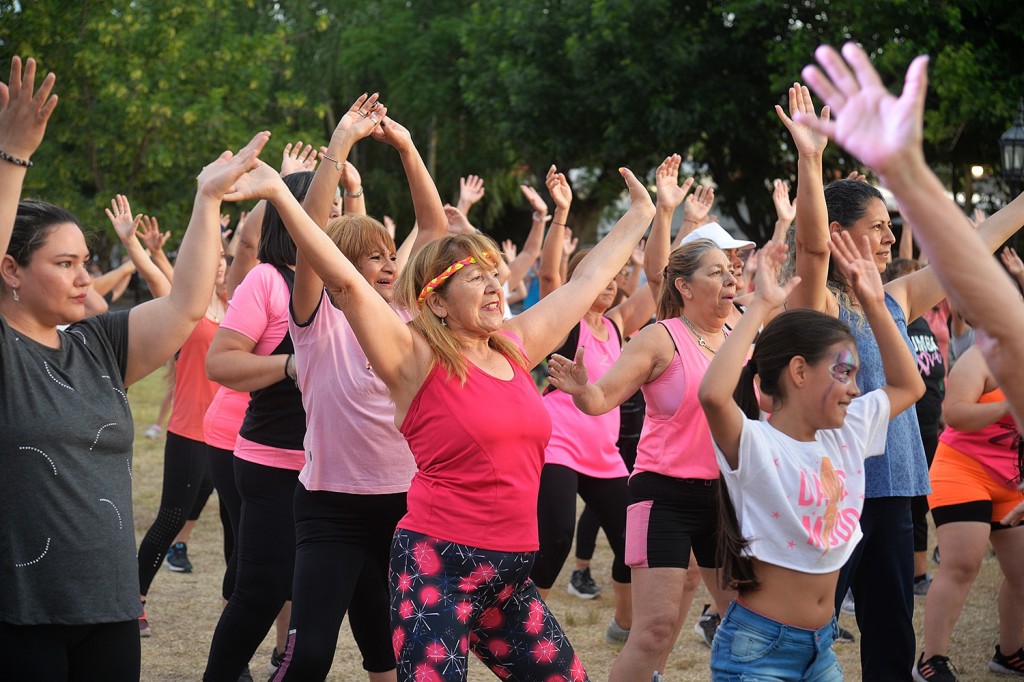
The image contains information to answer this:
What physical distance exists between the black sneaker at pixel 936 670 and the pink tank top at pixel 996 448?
877 mm

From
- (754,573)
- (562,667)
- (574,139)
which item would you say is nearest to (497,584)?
(562,667)

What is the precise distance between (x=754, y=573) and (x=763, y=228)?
23.4 m

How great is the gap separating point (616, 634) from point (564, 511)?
0.90 meters

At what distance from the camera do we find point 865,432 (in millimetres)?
3537

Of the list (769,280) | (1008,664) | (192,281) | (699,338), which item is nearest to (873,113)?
(769,280)

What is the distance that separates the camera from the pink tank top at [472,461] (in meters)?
3.37

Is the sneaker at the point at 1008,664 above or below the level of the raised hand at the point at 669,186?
below

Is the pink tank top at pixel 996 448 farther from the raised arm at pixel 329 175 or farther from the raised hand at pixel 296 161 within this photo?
the raised hand at pixel 296 161

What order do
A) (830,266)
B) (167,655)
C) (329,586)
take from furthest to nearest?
(167,655) < (830,266) < (329,586)

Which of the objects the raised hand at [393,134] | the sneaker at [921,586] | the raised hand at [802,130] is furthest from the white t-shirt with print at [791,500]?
the sneaker at [921,586]

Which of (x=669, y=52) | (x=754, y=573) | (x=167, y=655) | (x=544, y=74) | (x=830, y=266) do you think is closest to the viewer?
(x=754, y=573)

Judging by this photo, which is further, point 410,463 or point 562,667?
point 410,463

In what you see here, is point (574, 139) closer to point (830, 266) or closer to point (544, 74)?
point (544, 74)

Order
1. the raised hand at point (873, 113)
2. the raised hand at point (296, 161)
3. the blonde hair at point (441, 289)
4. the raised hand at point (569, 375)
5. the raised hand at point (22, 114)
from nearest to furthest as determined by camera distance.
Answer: the raised hand at point (873, 113) → the raised hand at point (22, 114) → the blonde hair at point (441, 289) → the raised hand at point (569, 375) → the raised hand at point (296, 161)
